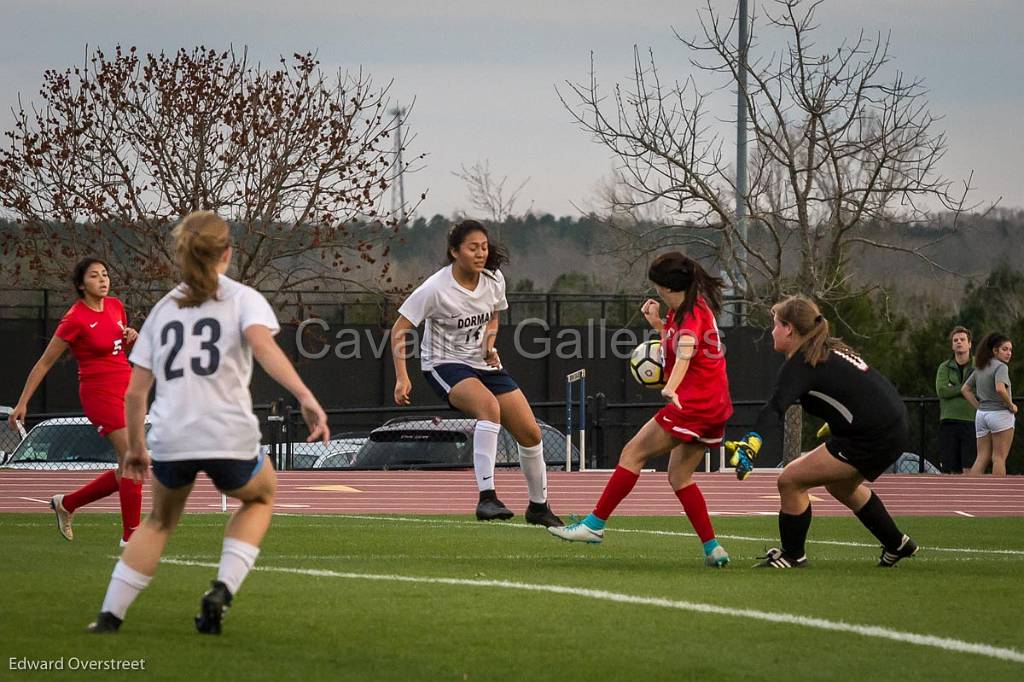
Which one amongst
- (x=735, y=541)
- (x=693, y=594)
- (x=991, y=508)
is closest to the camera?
(x=693, y=594)

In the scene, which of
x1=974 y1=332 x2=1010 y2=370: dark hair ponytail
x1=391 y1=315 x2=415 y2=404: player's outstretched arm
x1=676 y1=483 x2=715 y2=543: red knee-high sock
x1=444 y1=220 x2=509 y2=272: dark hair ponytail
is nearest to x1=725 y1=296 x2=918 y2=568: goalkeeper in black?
x1=676 y1=483 x2=715 y2=543: red knee-high sock

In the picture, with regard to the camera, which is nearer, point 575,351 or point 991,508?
point 991,508

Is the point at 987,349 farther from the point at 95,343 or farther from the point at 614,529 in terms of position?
the point at 95,343

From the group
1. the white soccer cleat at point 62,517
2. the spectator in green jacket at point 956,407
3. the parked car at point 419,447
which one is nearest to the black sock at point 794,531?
the white soccer cleat at point 62,517

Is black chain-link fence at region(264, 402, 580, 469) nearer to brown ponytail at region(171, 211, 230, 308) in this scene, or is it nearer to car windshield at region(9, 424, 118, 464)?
car windshield at region(9, 424, 118, 464)

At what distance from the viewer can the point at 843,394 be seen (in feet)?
28.7

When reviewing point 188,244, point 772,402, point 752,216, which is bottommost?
point 772,402

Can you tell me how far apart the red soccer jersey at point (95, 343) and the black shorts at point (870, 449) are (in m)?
4.72

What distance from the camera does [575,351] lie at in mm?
33188

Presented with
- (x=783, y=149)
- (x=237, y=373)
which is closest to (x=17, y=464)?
(x=783, y=149)

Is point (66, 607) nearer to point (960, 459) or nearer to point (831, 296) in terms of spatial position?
point (960, 459)

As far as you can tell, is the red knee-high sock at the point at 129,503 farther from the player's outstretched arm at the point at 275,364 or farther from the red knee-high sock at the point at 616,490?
the player's outstretched arm at the point at 275,364

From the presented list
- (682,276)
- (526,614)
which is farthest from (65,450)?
(526,614)

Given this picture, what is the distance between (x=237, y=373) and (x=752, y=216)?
70.0 ft
